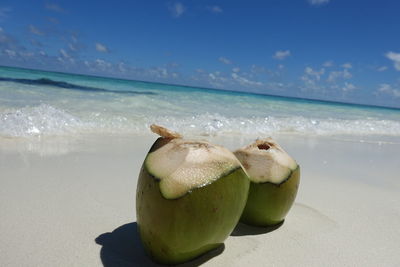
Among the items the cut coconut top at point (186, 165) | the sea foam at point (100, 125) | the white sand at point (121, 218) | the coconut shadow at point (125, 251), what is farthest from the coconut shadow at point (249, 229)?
the sea foam at point (100, 125)

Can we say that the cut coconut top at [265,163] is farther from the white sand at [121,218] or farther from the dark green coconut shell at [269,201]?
the white sand at [121,218]

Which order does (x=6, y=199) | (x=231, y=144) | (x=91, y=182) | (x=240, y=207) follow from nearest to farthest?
1. (x=240, y=207)
2. (x=6, y=199)
3. (x=91, y=182)
4. (x=231, y=144)

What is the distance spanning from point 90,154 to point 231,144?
2115 mm

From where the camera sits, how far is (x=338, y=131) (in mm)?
8180

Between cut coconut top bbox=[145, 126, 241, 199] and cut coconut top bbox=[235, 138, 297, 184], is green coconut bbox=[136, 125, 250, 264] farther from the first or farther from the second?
cut coconut top bbox=[235, 138, 297, 184]

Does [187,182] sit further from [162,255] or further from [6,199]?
[6,199]

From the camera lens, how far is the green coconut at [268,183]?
1.64m

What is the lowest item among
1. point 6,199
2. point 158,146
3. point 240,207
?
point 6,199

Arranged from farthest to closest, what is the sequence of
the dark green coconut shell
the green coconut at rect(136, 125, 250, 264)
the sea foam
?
the sea foam → the dark green coconut shell → the green coconut at rect(136, 125, 250, 264)

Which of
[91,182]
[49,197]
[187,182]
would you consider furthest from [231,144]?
[187,182]

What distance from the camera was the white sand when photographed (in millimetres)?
1459

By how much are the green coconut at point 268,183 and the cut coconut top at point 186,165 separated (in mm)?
352

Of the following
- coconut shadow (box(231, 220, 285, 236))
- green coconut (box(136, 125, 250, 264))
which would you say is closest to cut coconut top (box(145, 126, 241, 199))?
green coconut (box(136, 125, 250, 264))

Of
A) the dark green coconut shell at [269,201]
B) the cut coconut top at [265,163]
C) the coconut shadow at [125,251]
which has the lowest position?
the coconut shadow at [125,251]
